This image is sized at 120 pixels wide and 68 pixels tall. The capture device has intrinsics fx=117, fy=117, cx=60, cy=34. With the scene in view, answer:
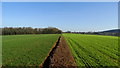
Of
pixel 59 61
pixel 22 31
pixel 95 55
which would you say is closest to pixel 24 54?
pixel 59 61

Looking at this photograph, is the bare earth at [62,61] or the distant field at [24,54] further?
the distant field at [24,54]

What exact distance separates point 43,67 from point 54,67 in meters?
0.90

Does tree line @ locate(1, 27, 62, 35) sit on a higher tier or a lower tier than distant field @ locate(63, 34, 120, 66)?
higher

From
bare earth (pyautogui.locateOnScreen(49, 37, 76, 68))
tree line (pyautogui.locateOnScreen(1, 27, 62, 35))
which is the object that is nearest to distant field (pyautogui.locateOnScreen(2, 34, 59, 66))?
bare earth (pyautogui.locateOnScreen(49, 37, 76, 68))

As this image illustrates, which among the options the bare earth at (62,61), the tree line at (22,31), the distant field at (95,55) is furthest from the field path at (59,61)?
the tree line at (22,31)

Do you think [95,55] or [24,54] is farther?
[24,54]

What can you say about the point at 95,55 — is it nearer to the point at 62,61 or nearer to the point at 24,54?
the point at 62,61

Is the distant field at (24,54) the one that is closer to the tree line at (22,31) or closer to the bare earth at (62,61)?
the bare earth at (62,61)

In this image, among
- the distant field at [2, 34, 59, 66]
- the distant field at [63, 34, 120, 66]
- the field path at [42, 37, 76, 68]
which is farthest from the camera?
the distant field at [2, 34, 59, 66]

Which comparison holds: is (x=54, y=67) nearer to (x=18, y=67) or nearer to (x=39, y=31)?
(x=18, y=67)

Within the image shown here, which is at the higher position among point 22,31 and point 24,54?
point 22,31

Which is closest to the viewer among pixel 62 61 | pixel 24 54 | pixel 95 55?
pixel 62 61

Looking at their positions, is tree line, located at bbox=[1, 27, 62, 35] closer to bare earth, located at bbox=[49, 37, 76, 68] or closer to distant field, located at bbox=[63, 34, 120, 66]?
distant field, located at bbox=[63, 34, 120, 66]

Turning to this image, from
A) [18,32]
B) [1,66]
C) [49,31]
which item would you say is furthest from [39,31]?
[1,66]
